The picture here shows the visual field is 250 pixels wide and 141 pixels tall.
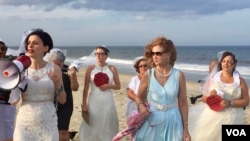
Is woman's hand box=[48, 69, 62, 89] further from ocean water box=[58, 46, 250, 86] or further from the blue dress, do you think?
ocean water box=[58, 46, 250, 86]

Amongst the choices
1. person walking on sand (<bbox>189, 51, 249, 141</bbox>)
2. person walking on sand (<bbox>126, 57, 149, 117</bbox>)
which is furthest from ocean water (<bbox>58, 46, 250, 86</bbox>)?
person walking on sand (<bbox>189, 51, 249, 141</bbox>)

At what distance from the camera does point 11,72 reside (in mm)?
4375

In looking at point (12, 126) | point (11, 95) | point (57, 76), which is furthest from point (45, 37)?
point (12, 126)

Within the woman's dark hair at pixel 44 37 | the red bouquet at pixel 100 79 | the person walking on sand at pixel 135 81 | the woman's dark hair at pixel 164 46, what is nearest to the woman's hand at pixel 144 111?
the woman's dark hair at pixel 164 46

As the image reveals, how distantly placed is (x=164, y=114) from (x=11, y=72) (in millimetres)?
1732

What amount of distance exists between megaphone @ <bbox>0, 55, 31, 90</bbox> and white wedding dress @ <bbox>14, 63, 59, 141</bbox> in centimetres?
44

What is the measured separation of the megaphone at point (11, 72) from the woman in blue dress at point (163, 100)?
1.43 metres

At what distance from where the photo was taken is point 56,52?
269 inches

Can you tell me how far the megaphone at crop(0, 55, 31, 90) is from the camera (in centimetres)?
432

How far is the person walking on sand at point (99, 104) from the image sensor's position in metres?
7.57

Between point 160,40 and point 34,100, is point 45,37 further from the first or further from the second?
point 160,40

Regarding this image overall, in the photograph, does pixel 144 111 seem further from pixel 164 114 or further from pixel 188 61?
pixel 188 61

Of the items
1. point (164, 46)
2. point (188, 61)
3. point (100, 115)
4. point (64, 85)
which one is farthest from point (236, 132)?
point (188, 61)

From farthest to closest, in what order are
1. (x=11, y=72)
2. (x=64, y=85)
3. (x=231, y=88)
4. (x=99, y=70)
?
(x=99, y=70) → (x=64, y=85) → (x=231, y=88) → (x=11, y=72)
